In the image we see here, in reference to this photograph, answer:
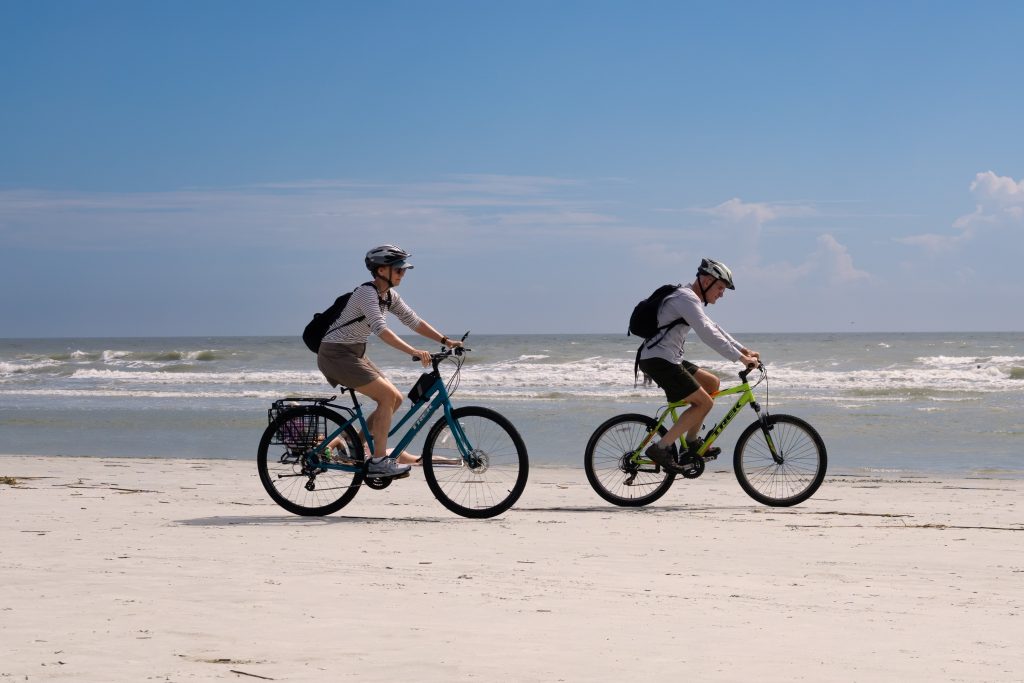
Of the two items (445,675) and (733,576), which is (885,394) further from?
(445,675)

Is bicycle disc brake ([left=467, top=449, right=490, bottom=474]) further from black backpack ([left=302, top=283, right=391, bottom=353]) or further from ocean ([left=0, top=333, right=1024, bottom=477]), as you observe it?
ocean ([left=0, top=333, right=1024, bottom=477])

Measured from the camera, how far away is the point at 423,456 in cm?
710

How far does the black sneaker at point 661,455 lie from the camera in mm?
7730

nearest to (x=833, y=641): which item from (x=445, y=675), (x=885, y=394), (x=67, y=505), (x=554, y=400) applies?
(x=445, y=675)

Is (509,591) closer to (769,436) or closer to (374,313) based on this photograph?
(374,313)

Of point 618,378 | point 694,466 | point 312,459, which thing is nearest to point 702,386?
point 694,466

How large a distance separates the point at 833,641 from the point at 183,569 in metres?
2.94

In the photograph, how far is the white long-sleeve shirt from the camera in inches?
295

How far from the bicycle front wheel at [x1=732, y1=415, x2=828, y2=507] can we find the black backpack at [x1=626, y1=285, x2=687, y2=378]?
0.93 m

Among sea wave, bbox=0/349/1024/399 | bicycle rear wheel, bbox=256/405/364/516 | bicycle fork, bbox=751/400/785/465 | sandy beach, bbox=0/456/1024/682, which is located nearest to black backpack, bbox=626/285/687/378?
bicycle fork, bbox=751/400/785/465

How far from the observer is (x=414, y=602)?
15.3 ft

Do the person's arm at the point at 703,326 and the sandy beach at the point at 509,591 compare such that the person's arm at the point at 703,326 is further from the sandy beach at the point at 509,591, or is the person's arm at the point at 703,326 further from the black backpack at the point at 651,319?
the sandy beach at the point at 509,591

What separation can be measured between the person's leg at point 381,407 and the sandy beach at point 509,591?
483mm

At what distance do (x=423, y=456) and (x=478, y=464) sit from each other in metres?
0.35
